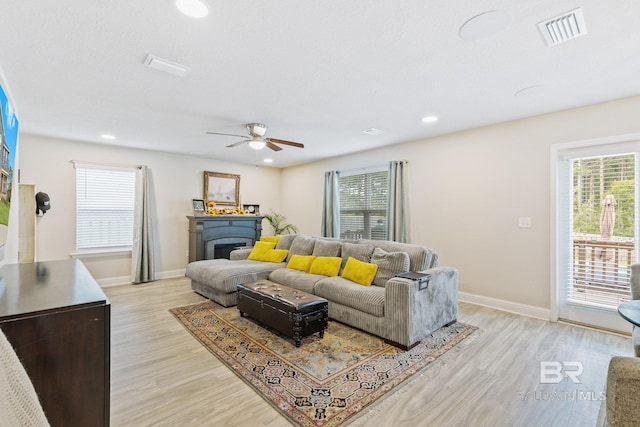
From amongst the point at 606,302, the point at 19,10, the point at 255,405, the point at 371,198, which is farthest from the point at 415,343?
the point at 19,10

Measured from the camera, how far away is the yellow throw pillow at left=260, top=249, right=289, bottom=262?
4.87m

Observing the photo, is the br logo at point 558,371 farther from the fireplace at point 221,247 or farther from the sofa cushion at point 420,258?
the fireplace at point 221,247

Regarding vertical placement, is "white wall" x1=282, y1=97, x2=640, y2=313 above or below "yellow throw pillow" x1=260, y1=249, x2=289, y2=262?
above

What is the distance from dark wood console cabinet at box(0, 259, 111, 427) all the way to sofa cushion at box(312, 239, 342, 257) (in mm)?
3120

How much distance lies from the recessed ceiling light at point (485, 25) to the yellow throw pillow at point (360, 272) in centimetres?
244

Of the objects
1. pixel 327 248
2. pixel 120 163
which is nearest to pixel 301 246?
pixel 327 248

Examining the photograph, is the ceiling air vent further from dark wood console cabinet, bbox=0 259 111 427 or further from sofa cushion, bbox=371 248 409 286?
dark wood console cabinet, bbox=0 259 111 427

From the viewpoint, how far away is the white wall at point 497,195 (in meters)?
3.45

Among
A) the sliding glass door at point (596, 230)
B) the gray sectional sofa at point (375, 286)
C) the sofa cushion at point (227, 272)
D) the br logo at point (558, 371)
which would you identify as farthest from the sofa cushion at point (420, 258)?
the sofa cushion at point (227, 272)

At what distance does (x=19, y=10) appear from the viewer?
5.74 feet

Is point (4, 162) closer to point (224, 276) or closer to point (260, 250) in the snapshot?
point (224, 276)

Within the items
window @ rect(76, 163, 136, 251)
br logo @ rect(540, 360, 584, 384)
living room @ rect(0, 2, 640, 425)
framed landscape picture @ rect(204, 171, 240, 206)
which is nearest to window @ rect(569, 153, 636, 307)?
living room @ rect(0, 2, 640, 425)

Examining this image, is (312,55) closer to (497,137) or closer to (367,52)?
(367,52)

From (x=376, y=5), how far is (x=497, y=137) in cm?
304
